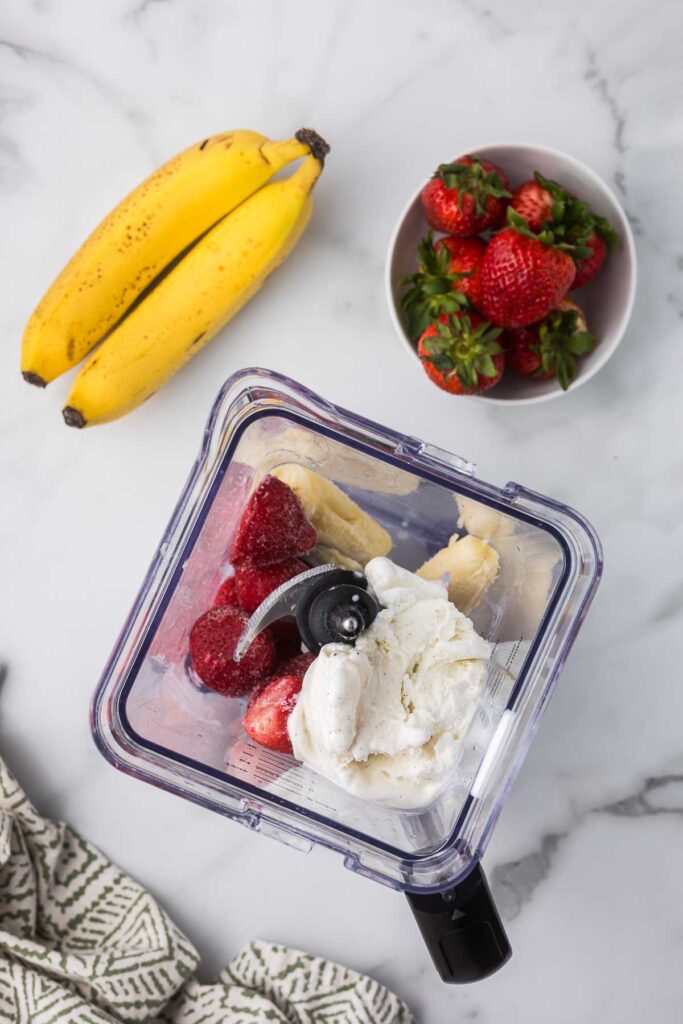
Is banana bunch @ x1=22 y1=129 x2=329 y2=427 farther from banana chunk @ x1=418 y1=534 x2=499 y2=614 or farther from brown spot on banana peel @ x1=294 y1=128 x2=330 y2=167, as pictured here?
banana chunk @ x1=418 y1=534 x2=499 y2=614

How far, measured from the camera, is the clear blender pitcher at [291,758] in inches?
34.3

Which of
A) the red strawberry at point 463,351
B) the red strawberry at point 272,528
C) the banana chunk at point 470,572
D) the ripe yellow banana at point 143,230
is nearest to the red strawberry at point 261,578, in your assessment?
the red strawberry at point 272,528

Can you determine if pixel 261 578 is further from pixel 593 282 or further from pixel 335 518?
pixel 593 282

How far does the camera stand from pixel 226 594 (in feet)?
2.98

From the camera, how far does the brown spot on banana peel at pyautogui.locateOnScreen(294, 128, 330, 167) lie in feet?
3.41

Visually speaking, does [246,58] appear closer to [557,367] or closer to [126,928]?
[557,367]

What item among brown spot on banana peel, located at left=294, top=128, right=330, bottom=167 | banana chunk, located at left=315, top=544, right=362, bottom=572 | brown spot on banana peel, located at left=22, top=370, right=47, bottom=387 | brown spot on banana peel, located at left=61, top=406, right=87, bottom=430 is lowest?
banana chunk, located at left=315, top=544, right=362, bottom=572

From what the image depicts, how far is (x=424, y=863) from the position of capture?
2.86ft

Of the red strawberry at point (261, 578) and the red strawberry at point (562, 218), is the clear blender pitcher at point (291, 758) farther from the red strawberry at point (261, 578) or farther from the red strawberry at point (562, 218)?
the red strawberry at point (562, 218)

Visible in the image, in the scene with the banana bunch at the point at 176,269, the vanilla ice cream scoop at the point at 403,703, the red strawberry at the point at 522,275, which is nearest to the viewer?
the vanilla ice cream scoop at the point at 403,703

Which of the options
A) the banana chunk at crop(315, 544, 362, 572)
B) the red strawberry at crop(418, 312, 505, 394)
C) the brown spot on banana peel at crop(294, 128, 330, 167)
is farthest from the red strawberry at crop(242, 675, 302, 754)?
the brown spot on banana peel at crop(294, 128, 330, 167)

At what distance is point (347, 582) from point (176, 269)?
1.47 ft

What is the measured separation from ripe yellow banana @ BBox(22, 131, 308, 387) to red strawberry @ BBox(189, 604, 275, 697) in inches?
14.7

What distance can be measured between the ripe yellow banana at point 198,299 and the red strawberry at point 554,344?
0.88 ft
